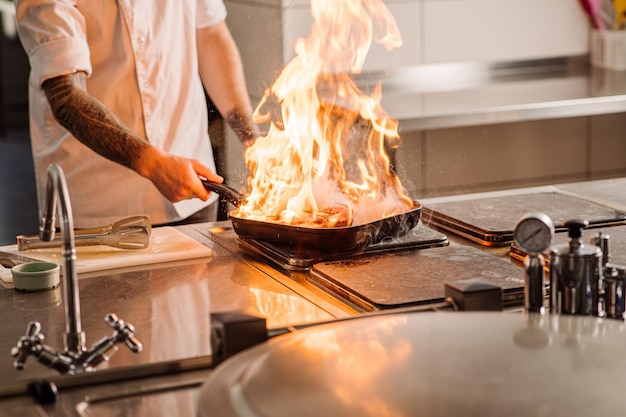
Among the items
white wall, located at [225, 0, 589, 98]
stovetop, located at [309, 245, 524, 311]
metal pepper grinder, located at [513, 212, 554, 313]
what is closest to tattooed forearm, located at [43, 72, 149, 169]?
stovetop, located at [309, 245, 524, 311]

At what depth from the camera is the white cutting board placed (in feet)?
6.18

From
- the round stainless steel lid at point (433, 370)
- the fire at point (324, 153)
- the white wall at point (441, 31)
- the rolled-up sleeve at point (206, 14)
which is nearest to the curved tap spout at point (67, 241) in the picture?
the round stainless steel lid at point (433, 370)

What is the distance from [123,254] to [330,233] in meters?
0.43

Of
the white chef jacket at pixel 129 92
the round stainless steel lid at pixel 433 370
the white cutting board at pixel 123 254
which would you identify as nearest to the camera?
the round stainless steel lid at pixel 433 370

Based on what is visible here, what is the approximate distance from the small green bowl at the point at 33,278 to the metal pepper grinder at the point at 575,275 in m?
0.89

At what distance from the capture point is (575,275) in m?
1.29

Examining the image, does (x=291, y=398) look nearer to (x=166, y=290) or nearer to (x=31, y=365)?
(x=31, y=365)

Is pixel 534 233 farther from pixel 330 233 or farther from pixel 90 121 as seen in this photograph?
pixel 90 121

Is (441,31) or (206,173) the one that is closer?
(206,173)

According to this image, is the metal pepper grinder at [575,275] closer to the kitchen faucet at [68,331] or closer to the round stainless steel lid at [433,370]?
the round stainless steel lid at [433,370]

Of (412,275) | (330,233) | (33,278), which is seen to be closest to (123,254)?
(33,278)

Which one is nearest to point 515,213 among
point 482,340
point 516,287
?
point 516,287

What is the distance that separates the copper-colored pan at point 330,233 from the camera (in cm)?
181

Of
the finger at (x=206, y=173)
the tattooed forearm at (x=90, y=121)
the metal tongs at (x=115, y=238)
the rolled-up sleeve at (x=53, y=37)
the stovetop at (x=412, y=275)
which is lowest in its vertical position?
the stovetop at (x=412, y=275)
